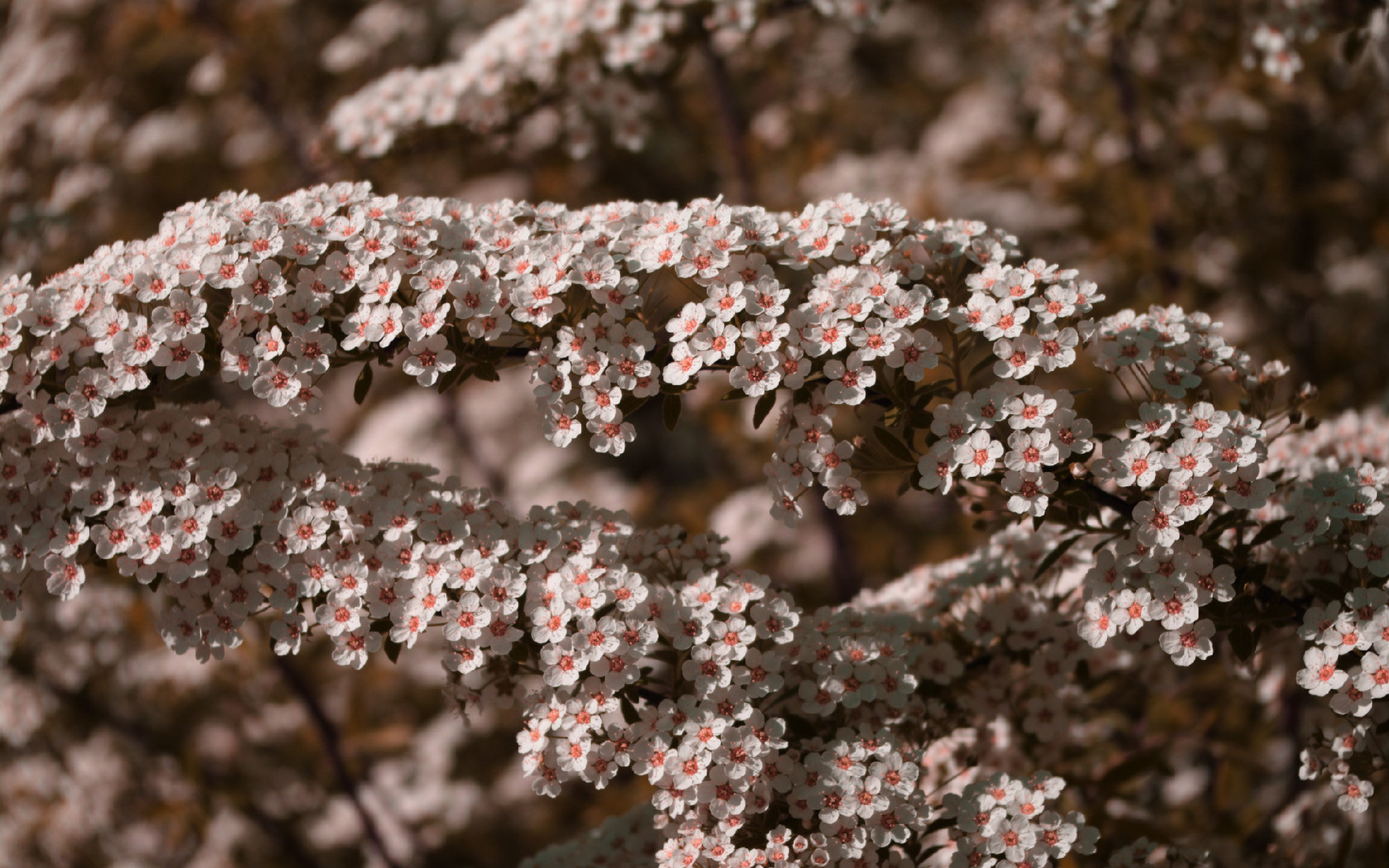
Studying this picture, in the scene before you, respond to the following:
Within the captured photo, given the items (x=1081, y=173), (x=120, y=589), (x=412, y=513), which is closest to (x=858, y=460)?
(x=412, y=513)

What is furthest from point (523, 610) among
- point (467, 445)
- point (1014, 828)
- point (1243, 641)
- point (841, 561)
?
point (467, 445)

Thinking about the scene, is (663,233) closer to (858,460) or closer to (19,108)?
(858,460)

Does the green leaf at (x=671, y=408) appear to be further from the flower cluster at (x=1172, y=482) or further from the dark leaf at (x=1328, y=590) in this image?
the dark leaf at (x=1328, y=590)

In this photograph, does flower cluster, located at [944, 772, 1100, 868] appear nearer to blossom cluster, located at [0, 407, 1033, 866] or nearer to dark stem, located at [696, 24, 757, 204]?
blossom cluster, located at [0, 407, 1033, 866]

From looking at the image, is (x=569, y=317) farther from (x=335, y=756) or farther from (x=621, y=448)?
(x=335, y=756)

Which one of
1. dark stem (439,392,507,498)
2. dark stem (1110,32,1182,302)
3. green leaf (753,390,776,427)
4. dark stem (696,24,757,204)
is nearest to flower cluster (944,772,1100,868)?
green leaf (753,390,776,427)
